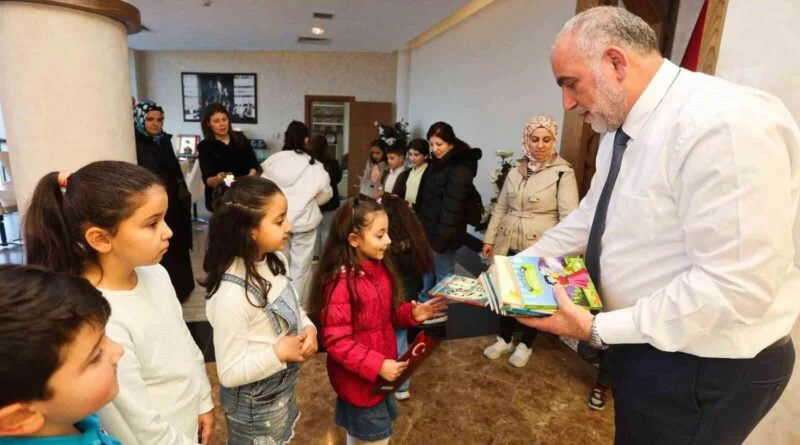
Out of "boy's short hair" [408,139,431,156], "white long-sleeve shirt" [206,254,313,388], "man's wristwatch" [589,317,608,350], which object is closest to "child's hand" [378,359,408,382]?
"white long-sleeve shirt" [206,254,313,388]

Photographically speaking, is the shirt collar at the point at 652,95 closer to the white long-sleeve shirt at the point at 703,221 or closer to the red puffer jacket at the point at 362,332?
the white long-sleeve shirt at the point at 703,221

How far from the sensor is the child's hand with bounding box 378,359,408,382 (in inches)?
54.7

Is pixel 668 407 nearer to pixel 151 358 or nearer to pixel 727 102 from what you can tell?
pixel 727 102

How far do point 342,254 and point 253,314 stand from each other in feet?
1.24

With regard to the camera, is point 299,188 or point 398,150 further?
point 398,150

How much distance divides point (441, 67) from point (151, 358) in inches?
249

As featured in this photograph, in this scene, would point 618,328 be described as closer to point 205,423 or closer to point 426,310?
point 426,310

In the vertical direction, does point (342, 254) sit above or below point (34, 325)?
below

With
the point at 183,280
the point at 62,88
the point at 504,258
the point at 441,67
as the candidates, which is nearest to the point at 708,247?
the point at 504,258

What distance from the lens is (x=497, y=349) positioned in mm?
2828

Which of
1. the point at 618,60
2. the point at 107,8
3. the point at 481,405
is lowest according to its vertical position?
the point at 481,405

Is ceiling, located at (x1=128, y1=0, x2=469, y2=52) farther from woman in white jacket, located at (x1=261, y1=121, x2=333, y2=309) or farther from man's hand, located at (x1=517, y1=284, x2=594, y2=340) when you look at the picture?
man's hand, located at (x1=517, y1=284, x2=594, y2=340)

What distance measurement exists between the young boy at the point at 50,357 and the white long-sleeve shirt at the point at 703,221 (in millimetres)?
1055

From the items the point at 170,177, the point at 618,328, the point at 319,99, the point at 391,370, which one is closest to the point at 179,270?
the point at 170,177
